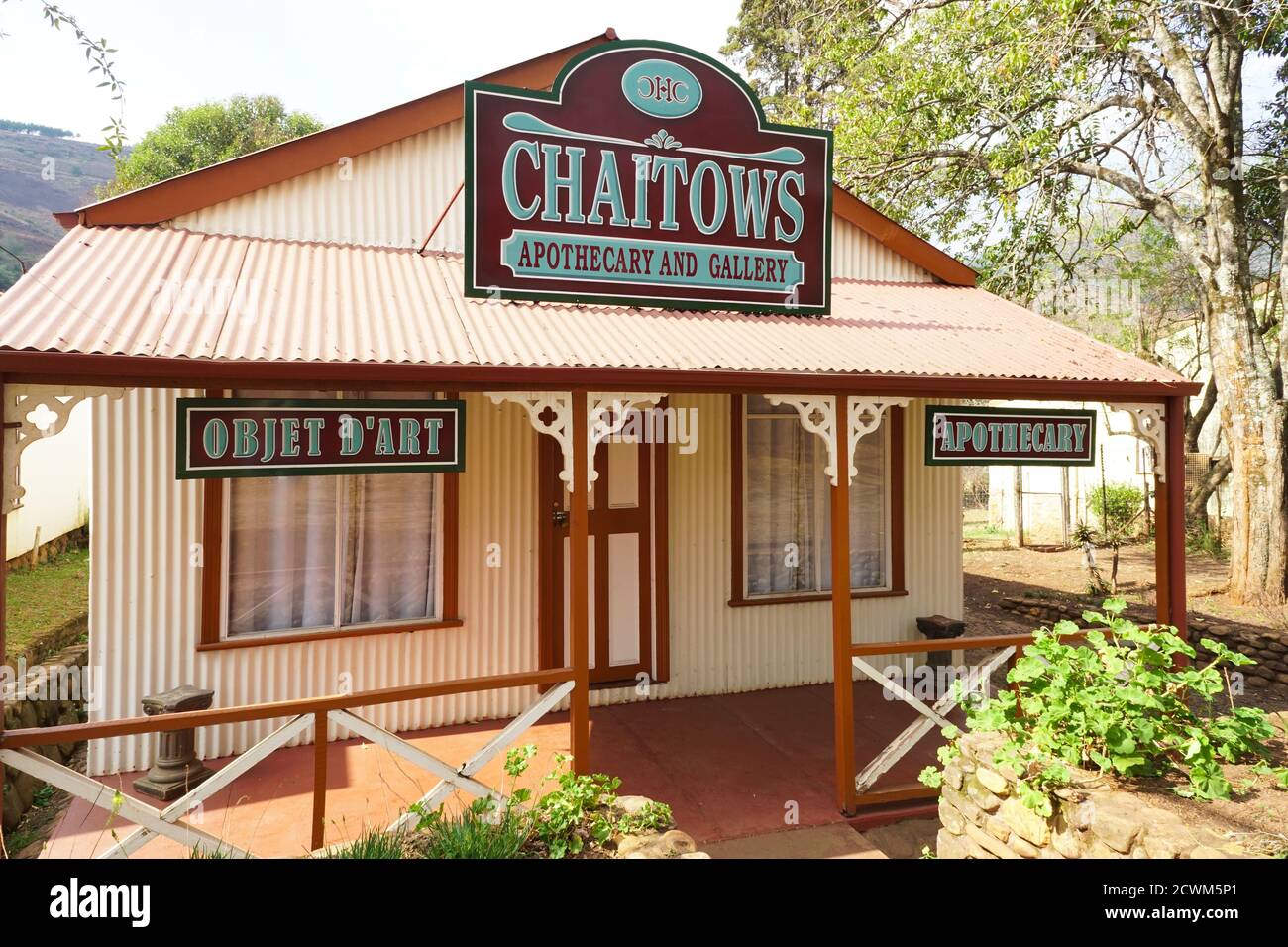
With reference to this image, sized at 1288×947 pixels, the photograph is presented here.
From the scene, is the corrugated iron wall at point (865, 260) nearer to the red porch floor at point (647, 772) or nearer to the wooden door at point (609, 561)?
the wooden door at point (609, 561)

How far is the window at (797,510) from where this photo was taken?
24.6 feet

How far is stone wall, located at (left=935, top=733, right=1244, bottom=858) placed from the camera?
10.6ft

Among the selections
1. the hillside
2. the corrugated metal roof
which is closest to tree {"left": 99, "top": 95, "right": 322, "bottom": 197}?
the corrugated metal roof

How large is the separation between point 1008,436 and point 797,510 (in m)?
2.31

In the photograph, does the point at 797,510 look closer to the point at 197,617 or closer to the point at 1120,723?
the point at 1120,723

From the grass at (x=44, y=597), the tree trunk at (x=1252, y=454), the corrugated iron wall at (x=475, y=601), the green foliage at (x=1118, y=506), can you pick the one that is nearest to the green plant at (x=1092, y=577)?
the tree trunk at (x=1252, y=454)

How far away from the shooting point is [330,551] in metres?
6.17

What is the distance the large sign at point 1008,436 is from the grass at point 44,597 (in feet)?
28.6

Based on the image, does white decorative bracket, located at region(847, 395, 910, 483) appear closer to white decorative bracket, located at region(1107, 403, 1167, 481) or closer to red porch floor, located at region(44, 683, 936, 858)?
white decorative bracket, located at region(1107, 403, 1167, 481)
